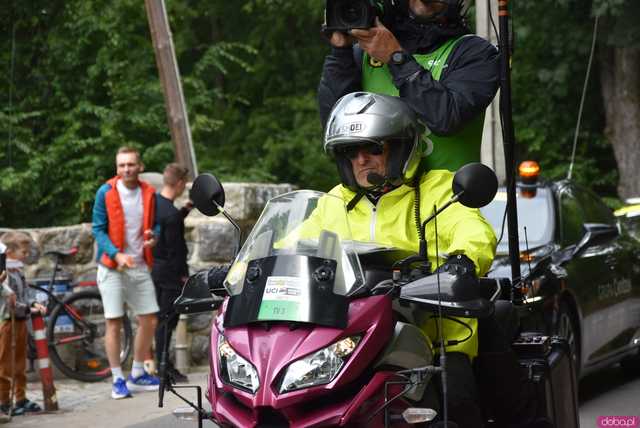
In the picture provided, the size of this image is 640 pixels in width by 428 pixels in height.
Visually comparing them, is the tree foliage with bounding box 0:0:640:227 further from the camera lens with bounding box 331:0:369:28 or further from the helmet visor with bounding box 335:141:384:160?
the helmet visor with bounding box 335:141:384:160

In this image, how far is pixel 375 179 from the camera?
5.20 metres

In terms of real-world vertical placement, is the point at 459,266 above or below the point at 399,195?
below

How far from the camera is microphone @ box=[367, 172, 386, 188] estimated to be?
520 cm

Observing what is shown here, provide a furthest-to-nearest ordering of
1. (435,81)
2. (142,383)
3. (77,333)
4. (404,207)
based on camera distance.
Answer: (77,333) → (142,383) → (435,81) → (404,207)

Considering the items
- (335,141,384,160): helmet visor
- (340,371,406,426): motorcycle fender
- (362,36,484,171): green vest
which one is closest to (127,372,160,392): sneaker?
(362,36,484,171): green vest

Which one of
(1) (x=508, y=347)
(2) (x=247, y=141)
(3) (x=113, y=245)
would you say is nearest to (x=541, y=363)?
(1) (x=508, y=347)

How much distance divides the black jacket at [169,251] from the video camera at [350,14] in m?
6.26

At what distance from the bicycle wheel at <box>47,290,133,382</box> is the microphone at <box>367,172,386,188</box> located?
7.31m

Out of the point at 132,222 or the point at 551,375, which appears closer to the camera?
the point at 551,375

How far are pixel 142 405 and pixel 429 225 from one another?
577 cm

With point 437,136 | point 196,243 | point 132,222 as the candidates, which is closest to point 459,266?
point 437,136

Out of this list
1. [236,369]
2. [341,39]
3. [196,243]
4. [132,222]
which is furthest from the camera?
[196,243]

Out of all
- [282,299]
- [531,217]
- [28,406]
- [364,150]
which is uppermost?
[364,150]

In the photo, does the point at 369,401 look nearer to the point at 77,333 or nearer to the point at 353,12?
the point at 353,12
